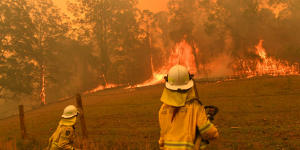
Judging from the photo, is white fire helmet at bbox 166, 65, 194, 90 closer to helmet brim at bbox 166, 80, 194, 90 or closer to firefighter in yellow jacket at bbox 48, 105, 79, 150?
helmet brim at bbox 166, 80, 194, 90

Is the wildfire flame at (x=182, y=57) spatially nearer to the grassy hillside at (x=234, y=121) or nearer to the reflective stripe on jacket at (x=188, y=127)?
the grassy hillside at (x=234, y=121)

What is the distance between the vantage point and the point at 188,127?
9.00 ft

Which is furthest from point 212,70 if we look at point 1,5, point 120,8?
point 1,5

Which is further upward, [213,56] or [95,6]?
[95,6]

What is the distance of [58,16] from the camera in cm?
3812

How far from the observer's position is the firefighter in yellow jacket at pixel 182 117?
271 centimetres

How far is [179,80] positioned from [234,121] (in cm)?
791

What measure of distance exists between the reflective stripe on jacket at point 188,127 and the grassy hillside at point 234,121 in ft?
11.3

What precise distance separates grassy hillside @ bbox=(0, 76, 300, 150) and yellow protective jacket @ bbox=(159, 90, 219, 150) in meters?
3.45

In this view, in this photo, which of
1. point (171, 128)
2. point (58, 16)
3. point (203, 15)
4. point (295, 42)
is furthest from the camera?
point (203, 15)

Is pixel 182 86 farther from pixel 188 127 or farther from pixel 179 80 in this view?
pixel 188 127

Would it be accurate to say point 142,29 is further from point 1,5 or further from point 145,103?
point 145,103

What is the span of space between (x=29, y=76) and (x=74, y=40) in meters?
11.6

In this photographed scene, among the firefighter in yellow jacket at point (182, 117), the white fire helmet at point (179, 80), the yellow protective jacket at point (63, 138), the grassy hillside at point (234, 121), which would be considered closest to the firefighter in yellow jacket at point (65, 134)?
the yellow protective jacket at point (63, 138)
